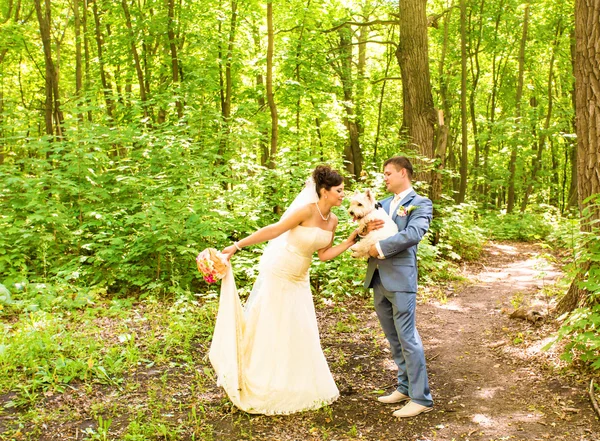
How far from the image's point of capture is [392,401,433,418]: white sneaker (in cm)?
432

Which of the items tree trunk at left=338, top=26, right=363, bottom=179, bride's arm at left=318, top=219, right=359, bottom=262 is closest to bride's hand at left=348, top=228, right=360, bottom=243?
bride's arm at left=318, top=219, right=359, bottom=262

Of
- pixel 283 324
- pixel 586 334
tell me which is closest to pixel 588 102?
pixel 586 334

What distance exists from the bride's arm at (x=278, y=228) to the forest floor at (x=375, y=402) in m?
1.53

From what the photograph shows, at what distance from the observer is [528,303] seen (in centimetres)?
748

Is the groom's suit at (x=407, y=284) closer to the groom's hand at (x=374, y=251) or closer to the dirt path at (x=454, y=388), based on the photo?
the groom's hand at (x=374, y=251)

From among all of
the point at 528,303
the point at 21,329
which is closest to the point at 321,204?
the point at 21,329

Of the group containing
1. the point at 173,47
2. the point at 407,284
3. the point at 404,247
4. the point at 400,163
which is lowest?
the point at 407,284

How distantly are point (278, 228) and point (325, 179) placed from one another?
2.09 ft

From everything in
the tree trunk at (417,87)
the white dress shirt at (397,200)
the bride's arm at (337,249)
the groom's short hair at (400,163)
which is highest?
the tree trunk at (417,87)

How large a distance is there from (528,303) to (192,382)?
17.0 feet

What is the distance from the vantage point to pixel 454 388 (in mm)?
4945

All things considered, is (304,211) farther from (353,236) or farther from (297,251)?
(353,236)

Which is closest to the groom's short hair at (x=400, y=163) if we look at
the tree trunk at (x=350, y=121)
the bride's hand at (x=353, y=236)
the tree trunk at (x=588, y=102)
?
the bride's hand at (x=353, y=236)

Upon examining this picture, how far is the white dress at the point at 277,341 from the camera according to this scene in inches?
178
